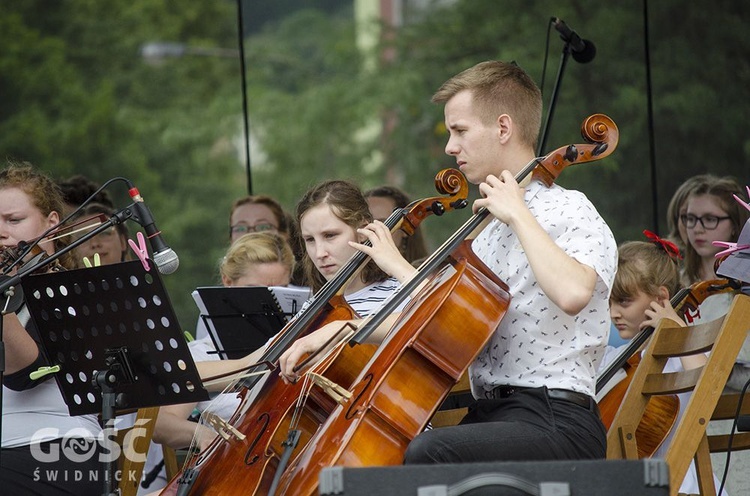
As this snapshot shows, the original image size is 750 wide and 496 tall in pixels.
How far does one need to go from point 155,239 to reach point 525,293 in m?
1.08

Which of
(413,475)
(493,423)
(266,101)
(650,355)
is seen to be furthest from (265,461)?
(266,101)

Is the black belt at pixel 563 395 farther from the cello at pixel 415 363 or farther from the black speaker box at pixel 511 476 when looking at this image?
the black speaker box at pixel 511 476

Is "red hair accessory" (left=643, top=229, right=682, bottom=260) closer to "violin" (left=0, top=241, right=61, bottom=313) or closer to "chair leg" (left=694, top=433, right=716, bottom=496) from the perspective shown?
"chair leg" (left=694, top=433, right=716, bottom=496)

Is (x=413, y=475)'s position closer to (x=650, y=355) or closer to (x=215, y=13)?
(x=650, y=355)

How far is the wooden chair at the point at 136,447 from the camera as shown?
11.6ft

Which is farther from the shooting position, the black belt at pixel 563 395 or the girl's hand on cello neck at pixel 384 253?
the girl's hand on cello neck at pixel 384 253

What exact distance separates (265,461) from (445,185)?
97 cm

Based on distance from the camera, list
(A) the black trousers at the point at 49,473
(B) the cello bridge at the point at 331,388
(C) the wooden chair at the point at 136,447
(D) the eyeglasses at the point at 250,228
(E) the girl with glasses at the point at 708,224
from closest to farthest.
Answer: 1. (B) the cello bridge at the point at 331,388
2. (A) the black trousers at the point at 49,473
3. (C) the wooden chair at the point at 136,447
4. (E) the girl with glasses at the point at 708,224
5. (D) the eyeglasses at the point at 250,228

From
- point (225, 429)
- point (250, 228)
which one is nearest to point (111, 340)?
point (225, 429)

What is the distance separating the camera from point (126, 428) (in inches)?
147

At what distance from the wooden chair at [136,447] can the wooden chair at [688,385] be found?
5.05 feet

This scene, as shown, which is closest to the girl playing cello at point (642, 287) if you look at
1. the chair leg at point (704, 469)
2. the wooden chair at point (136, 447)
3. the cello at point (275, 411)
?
the chair leg at point (704, 469)

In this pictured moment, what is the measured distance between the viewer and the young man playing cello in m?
2.64

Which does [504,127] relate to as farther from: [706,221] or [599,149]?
[706,221]
